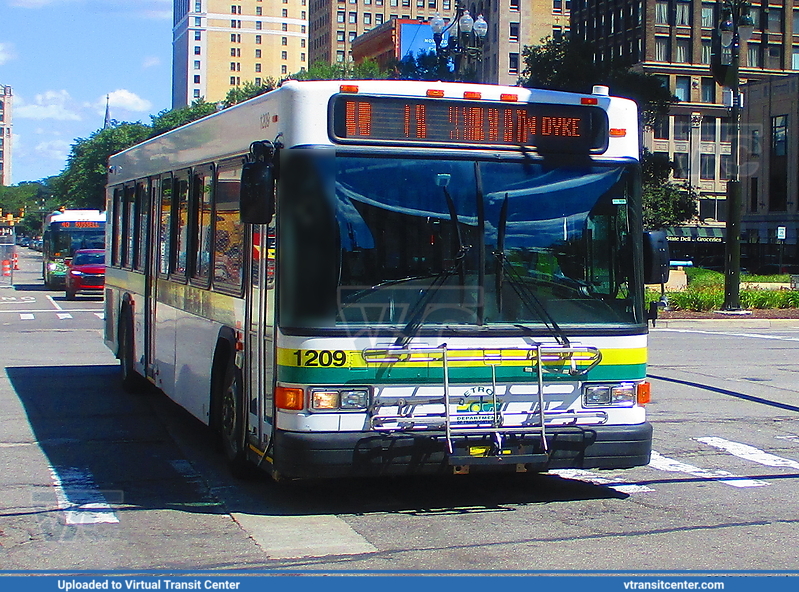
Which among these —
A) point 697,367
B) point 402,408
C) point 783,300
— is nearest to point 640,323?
point 402,408

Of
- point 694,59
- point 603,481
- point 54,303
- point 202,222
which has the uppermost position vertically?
point 694,59

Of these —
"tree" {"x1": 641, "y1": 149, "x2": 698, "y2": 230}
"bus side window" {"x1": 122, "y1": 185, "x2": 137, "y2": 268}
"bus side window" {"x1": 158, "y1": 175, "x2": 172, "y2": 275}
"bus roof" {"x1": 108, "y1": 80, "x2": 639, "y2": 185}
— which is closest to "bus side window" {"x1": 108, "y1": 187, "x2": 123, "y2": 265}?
"bus side window" {"x1": 122, "y1": 185, "x2": 137, "y2": 268}

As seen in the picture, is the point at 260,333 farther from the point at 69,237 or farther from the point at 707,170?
the point at 707,170

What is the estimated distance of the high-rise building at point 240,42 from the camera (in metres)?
186

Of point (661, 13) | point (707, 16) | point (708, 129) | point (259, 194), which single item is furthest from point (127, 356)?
point (708, 129)

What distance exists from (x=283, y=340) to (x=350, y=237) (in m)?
0.76

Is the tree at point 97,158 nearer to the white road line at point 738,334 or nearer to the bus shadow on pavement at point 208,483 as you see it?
the white road line at point 738,334

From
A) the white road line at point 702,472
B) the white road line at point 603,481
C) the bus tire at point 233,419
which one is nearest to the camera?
the bus tire at point 233,419

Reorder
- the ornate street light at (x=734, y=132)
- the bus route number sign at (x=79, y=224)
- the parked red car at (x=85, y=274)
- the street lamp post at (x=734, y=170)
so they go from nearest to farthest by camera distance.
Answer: the ornate street light at (x=734, y=132) → the street lamp post at (x=734, y=170) → the parked red car at (x=85, y=274) → the bus route number sign at (x=79, y=224)

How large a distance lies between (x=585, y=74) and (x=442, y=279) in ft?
178

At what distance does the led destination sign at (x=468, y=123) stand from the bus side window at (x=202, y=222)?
2.20 metres

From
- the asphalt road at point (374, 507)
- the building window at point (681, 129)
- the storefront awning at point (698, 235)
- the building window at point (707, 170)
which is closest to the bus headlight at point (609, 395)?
the asphalt road at point (374, 507)

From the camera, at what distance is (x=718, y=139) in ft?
329

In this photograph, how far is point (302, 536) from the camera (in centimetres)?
665
